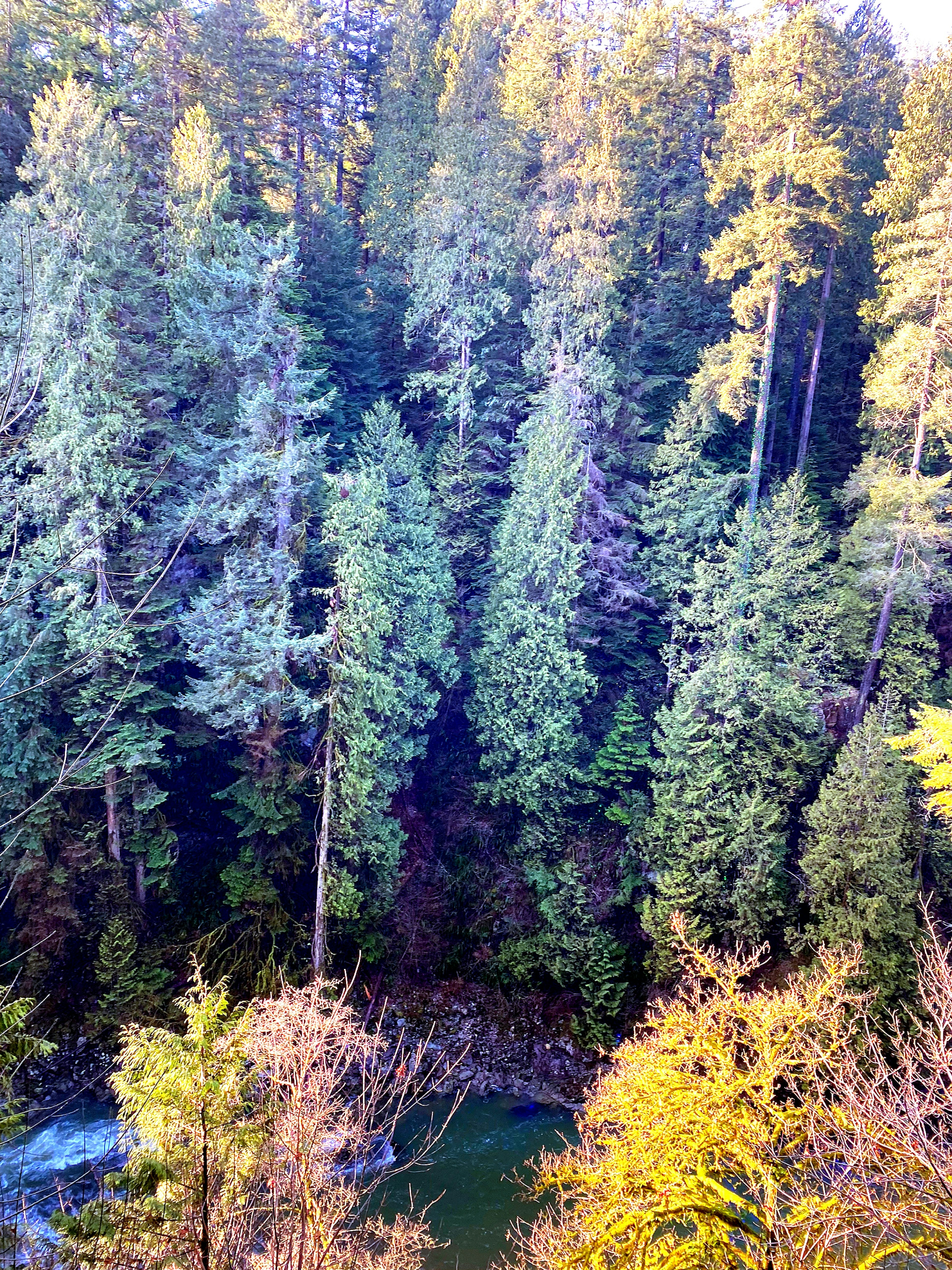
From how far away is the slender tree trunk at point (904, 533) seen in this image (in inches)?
585

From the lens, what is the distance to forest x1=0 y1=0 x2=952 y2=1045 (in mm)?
14250

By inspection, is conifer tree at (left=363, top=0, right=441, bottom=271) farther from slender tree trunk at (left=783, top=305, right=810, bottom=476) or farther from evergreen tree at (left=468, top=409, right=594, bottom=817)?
slender tree trunk at (left=783, top=305, right=810, bottom=476)

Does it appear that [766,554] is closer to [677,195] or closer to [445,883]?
[445,883]

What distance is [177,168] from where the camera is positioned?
630 inches

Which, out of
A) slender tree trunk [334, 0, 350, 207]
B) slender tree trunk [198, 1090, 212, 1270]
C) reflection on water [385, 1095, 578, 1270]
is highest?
slender tree trunk [334, 0, 350, 207]

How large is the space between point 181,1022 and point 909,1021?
13.2 metres

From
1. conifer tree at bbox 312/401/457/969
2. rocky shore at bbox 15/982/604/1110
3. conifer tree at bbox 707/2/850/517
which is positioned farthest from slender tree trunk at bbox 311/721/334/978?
conifer tree at bbox 707/2/850/517

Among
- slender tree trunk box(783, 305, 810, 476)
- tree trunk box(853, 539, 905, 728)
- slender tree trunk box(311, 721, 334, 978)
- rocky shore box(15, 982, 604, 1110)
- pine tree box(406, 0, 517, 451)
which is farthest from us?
slender tree trunk box(783, 305, 810, 476)

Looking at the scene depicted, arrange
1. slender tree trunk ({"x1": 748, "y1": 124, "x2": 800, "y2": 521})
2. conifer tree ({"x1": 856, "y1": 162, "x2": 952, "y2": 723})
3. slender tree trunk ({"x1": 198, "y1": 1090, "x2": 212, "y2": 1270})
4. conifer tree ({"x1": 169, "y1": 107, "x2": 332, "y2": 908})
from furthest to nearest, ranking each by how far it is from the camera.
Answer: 1. slender tree trunk ({"x1": 748, "y1": 124, "x2": 800, "y2": 521})
2. conifer tree ({"x1": 856, "y1": 162, "x2": 952, "y2": 723})
3. conifer tree ({"x1": 169, "y1": 107, "x2": 332, "y2": 908})
4. slender tree trunk ({"x1": 198, "y1": 1090, "x2": 212, "y2": 1270})

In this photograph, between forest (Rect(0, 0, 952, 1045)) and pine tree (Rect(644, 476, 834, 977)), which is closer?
forest (Rect(0, 0, 952, 1045))

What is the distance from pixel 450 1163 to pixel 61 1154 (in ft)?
21.5

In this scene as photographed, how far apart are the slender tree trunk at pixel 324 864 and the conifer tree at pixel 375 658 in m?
0.03

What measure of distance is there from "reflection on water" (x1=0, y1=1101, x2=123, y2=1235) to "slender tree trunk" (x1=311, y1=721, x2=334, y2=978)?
4.21 meters

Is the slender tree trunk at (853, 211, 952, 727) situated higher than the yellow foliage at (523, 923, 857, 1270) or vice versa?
the slender tree trunk at (853, 211, 952, 727)
